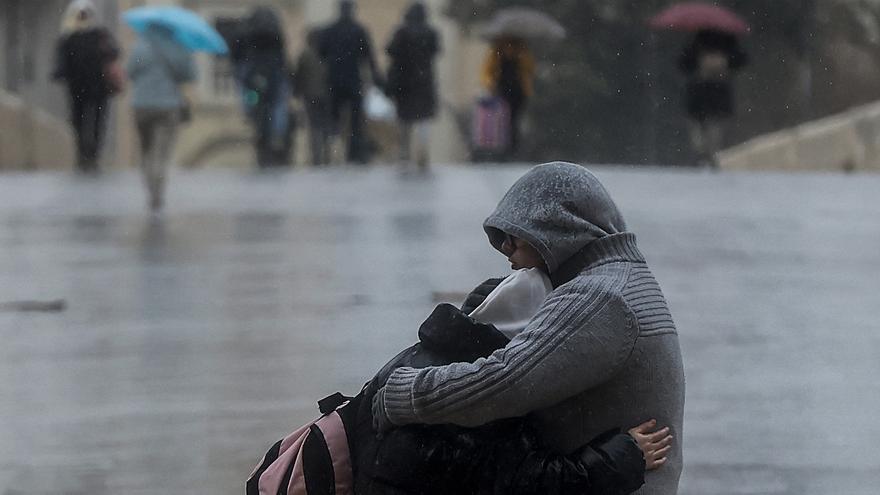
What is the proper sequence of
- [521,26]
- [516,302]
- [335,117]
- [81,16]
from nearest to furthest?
[516,302] → [81,16] → [335,117] → [521,26]

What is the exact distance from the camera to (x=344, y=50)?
23594 mm

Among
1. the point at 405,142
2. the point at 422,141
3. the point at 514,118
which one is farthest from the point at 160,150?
the point at 514,118

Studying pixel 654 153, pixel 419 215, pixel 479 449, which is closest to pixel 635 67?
pixel 654 153

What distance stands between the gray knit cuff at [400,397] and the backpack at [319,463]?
0.55 ft

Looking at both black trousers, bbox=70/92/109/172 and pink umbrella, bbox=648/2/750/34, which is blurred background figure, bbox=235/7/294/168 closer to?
black trousers, bbox=70/92/109/172

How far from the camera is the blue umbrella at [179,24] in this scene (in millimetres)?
16797

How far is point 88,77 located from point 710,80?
6.83 meters

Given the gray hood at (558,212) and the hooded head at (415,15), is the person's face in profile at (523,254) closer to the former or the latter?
the gray hood at (558,212)

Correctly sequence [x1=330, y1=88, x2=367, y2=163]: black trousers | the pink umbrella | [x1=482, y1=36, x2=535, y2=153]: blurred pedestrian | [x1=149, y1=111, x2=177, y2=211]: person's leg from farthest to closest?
1. [x1=482, y1=36, x2=535, y2=153]: blurred pedestrian
2. the pink umbrella
3. [x1=330, y1=88, x2=367, y2=163]: black trousers
4. [x1=149, y1=111, x2=177, y2=211]: person's leg

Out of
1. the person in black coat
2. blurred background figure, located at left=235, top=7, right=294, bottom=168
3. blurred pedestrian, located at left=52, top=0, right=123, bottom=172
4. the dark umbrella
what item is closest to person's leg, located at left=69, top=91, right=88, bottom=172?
blurred pedestrian, located at left=52, top=0, right=123, bottom=172

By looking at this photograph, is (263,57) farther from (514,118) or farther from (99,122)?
(514,118)

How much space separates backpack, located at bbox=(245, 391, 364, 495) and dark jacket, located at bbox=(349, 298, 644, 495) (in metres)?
0.05

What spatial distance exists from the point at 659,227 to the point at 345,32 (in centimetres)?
911

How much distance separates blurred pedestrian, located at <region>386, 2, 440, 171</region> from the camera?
22.8 meters
